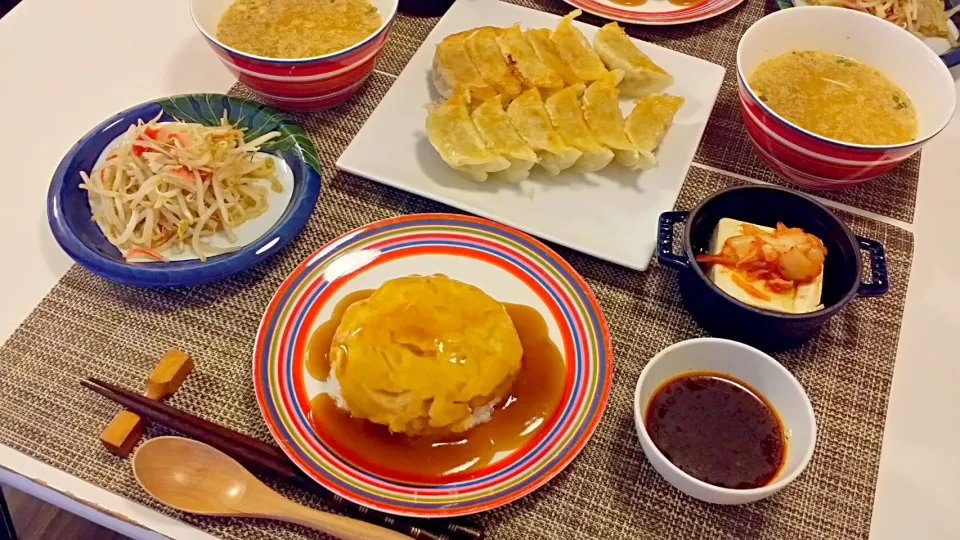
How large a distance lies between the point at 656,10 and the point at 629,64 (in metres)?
0.39

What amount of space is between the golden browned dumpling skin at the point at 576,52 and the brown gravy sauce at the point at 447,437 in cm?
82

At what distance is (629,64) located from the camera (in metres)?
1.88

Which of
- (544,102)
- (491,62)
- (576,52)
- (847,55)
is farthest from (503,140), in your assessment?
(847,55)

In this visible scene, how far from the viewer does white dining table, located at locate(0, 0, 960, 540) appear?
1266mm

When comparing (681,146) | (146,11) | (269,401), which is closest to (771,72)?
(681,146)

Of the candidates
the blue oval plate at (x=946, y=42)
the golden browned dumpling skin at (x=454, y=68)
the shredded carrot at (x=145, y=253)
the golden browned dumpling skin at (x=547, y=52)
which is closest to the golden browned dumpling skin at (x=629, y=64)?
the golden browned dumpling skin at (x=547, y=52)

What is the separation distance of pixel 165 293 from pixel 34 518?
1.40 m

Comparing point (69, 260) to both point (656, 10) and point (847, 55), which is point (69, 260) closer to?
point (656, 10)

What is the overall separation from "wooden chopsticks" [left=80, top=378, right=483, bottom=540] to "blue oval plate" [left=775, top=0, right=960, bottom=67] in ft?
5.80

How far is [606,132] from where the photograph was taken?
5.63 feet

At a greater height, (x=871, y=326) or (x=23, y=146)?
(x=23, y=146)

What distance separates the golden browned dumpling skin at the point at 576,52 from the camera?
1856 mm

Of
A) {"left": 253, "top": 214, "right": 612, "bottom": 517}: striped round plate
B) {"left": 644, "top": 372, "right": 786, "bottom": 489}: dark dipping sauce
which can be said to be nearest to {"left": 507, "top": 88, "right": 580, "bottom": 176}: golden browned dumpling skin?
{"left": 253, "top": 214, "right": 612, "bottom": 517}: striped round plate

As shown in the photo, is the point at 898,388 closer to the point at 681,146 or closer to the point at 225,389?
the point at 681,146
